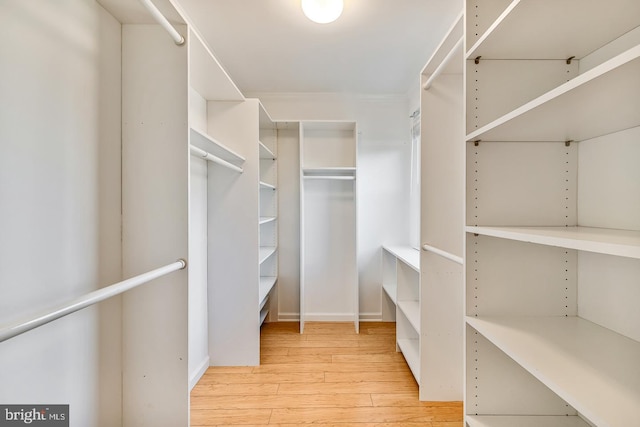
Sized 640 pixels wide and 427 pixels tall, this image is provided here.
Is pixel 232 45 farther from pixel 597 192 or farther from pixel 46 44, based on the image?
pixel 597 192

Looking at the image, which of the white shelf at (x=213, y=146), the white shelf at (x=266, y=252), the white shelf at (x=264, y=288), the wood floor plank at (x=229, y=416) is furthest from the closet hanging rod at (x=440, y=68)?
the wood floor plank at (x=229, y=416)

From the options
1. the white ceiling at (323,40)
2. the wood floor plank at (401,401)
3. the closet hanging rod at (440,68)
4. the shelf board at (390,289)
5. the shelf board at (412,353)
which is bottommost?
the wood floor plank at (401,401)

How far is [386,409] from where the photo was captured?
1783mm

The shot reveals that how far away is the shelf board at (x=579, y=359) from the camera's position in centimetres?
65

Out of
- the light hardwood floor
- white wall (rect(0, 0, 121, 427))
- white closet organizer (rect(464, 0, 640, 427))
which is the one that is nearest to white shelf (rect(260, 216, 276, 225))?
the light hardwood floor

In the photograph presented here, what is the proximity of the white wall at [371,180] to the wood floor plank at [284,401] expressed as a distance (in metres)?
1.31

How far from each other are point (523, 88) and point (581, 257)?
0.67 metres

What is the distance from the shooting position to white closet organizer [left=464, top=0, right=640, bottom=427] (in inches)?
35.1

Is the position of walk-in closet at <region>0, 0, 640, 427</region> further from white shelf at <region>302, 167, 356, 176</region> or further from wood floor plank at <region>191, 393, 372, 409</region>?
white shelf at <region>302, 167, 356, 176</region>

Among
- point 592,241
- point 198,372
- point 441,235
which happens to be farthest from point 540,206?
point 198,372

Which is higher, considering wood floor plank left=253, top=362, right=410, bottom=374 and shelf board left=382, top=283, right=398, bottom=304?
shelf board left=382, top=283, right=398, bottom=304

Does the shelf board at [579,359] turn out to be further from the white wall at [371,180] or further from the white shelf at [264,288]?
the white wall at [371,180]

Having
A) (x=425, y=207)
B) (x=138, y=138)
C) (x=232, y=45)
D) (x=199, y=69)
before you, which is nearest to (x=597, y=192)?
(x=425, y=207)

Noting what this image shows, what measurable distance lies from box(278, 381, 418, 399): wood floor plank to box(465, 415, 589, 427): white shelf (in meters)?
0.93
